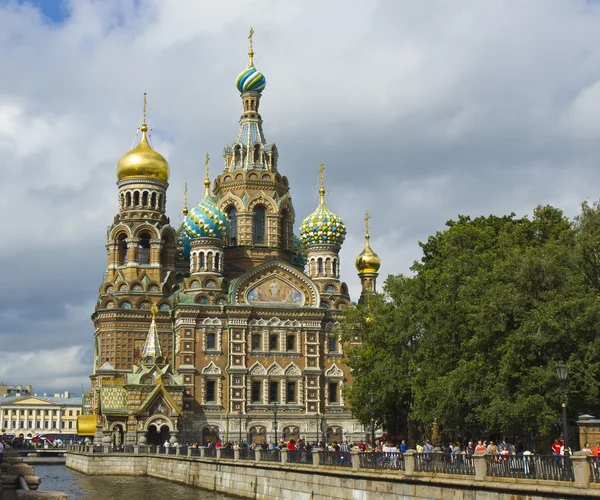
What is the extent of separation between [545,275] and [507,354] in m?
3.08

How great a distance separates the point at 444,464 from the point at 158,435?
111ft

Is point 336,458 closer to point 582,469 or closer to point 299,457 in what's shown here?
point 299,457

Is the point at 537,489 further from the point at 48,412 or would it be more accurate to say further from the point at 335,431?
the point at 48,412

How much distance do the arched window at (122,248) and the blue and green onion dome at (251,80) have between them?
14.4 meters

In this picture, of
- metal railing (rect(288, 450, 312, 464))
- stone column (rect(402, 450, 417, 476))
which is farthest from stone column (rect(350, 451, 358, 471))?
metal railing (rect(288, 450, 312, 464))

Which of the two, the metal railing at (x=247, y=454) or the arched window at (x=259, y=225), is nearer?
the metal railing at (x=247, y=454)

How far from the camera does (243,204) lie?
6450cm

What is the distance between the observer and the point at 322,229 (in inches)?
2441

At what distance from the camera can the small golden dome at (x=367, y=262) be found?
67.4 metres

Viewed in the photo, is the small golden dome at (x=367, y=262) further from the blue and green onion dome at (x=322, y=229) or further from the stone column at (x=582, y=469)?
the stone column at (x=582, y=469)

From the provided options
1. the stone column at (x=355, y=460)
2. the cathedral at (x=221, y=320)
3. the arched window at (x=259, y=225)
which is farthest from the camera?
the arched window at (x=259, y=225)

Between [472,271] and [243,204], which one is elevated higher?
[243,204]

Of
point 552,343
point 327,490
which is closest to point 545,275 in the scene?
point 552,343

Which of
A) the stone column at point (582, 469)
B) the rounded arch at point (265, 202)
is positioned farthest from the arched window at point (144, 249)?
the stone column at point (582, 469)
